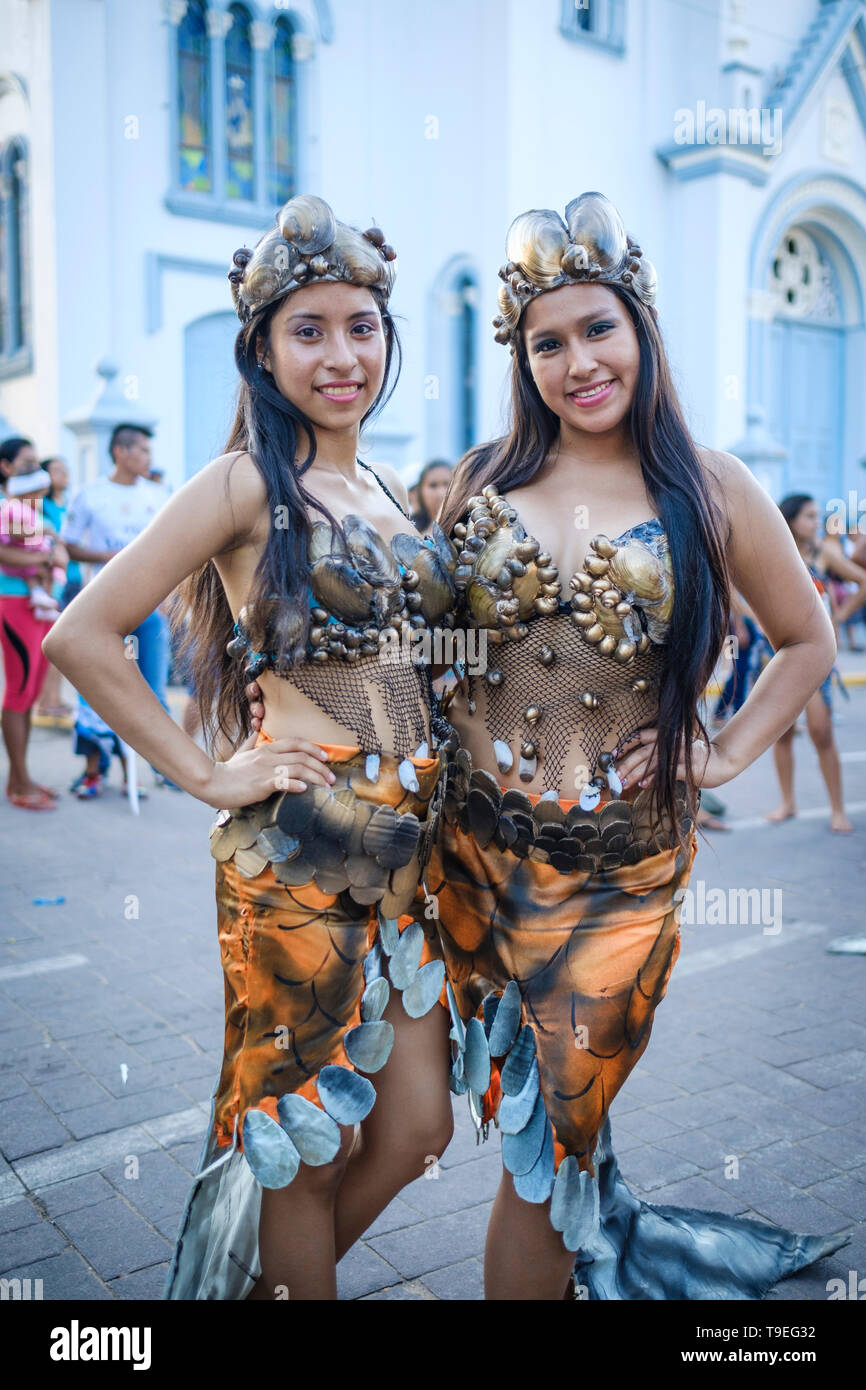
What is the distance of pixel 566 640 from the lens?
2.10 m

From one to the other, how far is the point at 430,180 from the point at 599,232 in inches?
553

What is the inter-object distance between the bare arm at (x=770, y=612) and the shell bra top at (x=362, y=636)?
0.60m

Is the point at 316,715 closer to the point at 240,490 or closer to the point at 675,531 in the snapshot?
the point at 240,490

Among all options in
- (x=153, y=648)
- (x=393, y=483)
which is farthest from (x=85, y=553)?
(x=393, y=483)

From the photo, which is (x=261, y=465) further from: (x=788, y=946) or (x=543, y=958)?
(x=788, y=946)

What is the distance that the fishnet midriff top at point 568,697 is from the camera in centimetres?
210

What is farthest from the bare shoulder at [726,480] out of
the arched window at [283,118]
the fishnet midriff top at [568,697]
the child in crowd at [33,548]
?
the arched window at [283,118]

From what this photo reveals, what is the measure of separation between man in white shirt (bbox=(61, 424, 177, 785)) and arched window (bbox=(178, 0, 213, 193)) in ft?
24.5

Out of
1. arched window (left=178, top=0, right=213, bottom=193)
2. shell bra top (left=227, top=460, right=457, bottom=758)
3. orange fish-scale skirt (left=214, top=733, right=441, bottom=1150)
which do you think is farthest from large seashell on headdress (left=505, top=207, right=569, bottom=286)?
arched window (left=178, top=0, right=213, bottom=193)

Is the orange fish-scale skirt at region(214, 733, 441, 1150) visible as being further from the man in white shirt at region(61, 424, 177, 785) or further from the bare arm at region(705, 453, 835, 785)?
the man in white shirt at region(61, 424, 177, 785)

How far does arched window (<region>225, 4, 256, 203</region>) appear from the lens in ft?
43.3

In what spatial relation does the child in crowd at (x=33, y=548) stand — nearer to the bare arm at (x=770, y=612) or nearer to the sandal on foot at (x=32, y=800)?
the sandal on foot at (x=32, y=800)

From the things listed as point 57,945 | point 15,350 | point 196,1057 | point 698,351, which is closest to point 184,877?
point 57,945

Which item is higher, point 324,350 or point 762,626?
point 324,350
